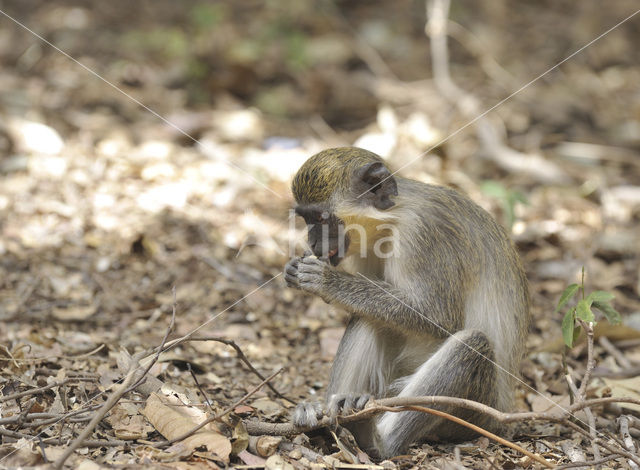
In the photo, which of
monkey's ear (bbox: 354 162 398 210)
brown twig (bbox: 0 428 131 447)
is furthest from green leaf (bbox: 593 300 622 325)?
brown twig (bbox: 0 428 131 447)

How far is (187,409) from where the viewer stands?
4.93 meters

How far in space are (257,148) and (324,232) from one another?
5861mm

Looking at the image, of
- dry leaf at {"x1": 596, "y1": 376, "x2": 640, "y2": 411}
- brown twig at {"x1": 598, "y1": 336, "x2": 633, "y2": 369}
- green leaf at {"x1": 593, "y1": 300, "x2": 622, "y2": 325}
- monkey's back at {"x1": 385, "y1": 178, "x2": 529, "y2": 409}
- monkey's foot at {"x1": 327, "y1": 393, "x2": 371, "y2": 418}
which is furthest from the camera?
brown twig at {"x1": 598, "y1": 336, "x2": 633, "y2": 369}

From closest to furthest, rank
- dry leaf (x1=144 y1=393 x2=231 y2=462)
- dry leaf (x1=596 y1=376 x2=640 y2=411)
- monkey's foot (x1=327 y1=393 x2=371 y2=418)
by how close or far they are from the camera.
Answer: dry leaf (x1=144 y1=393 x2=231 y2=462) < monkey's foot (x1=327 y1=393 x2=371 y2=418) < dry leaf (x1=596 y1=376 x2=640 y2=411)

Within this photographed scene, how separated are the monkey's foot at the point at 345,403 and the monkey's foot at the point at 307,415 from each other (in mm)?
88

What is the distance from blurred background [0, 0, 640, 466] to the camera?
7434 millimetres

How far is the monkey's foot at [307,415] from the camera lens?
16.2 ft

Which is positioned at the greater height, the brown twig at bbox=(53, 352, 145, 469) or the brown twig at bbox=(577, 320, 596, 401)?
Answer: the brown twig at bbox=(577, 320, 596, 401)

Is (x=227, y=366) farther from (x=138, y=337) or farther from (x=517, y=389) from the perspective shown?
(x=517, y=389)

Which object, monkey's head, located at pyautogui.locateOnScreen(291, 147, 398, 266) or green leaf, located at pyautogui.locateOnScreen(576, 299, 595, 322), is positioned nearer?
green leaf, located at pyautogui.locateOnScreen(576, 299, 595, 322)

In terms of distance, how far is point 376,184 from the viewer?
5.62m

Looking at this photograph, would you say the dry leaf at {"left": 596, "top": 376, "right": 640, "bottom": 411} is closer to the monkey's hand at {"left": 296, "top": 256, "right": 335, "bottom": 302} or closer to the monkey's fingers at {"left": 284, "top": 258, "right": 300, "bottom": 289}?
the monkey's hand at {"left": 296, "top": 256, "right": 335, "bottom": 302}

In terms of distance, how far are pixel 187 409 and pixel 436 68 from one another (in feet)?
32.3

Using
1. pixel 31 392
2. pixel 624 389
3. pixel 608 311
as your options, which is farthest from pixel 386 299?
pixel 31 392
